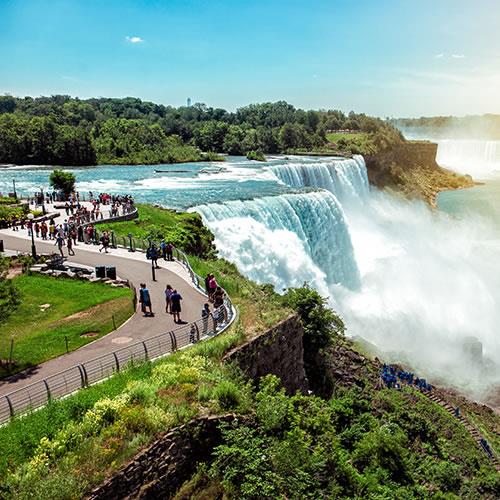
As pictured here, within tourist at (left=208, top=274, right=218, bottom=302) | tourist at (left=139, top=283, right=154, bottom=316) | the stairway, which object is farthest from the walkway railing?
the stairway

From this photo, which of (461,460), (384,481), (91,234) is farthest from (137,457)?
(91,234)

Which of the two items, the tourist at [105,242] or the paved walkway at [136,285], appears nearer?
the paved walkway at [136,285]

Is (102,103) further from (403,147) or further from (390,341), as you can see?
(390,341)

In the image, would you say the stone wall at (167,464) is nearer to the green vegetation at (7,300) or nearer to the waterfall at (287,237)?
the green vegetation at (7,300)

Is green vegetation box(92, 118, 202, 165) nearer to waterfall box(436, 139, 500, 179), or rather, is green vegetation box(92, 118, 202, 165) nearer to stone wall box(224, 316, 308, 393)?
waterfall box(436, 139, 500, 179)

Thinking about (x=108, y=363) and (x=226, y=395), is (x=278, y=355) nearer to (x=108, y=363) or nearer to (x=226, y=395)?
(x=226, y=395)

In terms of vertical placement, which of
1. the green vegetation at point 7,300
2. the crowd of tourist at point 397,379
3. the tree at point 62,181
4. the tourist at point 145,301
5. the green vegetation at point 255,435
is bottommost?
the crowd of tourist at point 397,379

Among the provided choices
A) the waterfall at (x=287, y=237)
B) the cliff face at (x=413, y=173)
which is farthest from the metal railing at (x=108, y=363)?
the cliff face at (x=413, y=173)
